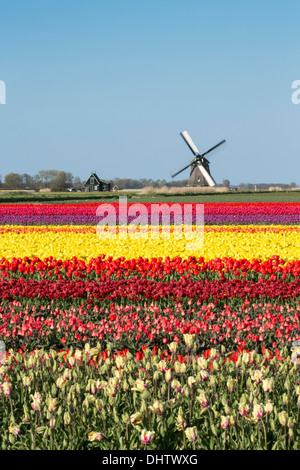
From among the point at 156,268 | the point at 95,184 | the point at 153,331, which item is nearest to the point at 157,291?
the point at 156,268

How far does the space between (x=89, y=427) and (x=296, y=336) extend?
3.17 metres

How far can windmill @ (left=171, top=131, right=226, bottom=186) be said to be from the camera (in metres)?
73.9

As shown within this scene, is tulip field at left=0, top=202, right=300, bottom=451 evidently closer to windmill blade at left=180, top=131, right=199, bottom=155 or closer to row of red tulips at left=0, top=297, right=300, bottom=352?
row of red tulips at left=0, top=297, right=300, bottom=352

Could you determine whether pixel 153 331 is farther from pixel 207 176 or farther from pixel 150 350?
pixel 207 176

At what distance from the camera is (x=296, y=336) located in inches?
251

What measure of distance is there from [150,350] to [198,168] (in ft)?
236

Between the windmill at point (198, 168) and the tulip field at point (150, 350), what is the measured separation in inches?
2353

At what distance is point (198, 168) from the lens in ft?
250

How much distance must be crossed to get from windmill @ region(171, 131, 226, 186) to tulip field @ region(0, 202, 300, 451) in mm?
59755

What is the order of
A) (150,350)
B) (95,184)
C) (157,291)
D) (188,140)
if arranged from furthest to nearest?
(95,184) < (188,140) < (157,291) < (150,350)

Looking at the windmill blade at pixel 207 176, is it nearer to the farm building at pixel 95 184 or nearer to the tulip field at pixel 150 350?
the farm building at pixel 95 184

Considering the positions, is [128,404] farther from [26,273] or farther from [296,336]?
[26,273]

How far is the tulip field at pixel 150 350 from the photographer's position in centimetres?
382

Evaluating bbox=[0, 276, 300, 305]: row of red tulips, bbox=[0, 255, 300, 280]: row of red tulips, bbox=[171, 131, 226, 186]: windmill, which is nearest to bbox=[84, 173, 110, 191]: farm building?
bbox=[171, 131, 226, 186]: windmill
